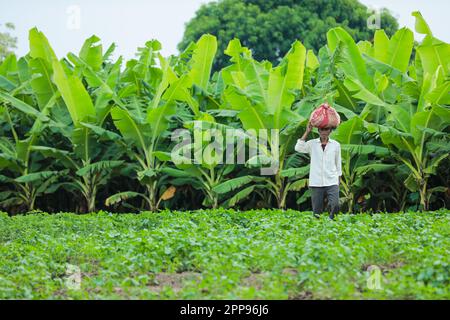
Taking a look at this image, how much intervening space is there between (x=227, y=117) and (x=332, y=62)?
2.02 m

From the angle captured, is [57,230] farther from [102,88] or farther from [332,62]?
[332,62]

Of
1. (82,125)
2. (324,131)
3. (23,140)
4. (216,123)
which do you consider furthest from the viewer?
(23,140)

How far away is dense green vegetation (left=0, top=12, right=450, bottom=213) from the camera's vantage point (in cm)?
1140

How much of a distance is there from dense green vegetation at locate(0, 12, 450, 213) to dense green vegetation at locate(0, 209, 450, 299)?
103 inches

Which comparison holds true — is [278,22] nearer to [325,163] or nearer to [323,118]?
[325,163]

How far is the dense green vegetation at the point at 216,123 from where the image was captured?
11.4 meters

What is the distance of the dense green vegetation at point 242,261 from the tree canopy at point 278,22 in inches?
1214

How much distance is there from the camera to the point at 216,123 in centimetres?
1148

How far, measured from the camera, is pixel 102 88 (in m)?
12.3

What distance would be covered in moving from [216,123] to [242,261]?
5244 millimetres

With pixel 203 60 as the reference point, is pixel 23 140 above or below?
below

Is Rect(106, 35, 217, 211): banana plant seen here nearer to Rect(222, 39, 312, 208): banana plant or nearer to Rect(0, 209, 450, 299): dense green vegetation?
Rect(222, 39, 312, 208): banana plant

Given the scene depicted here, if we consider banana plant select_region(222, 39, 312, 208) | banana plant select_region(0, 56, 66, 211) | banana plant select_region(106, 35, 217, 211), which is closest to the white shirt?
banana plant select_region(222, 39, 312, 208)

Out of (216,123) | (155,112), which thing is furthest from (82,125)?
(216,123)
